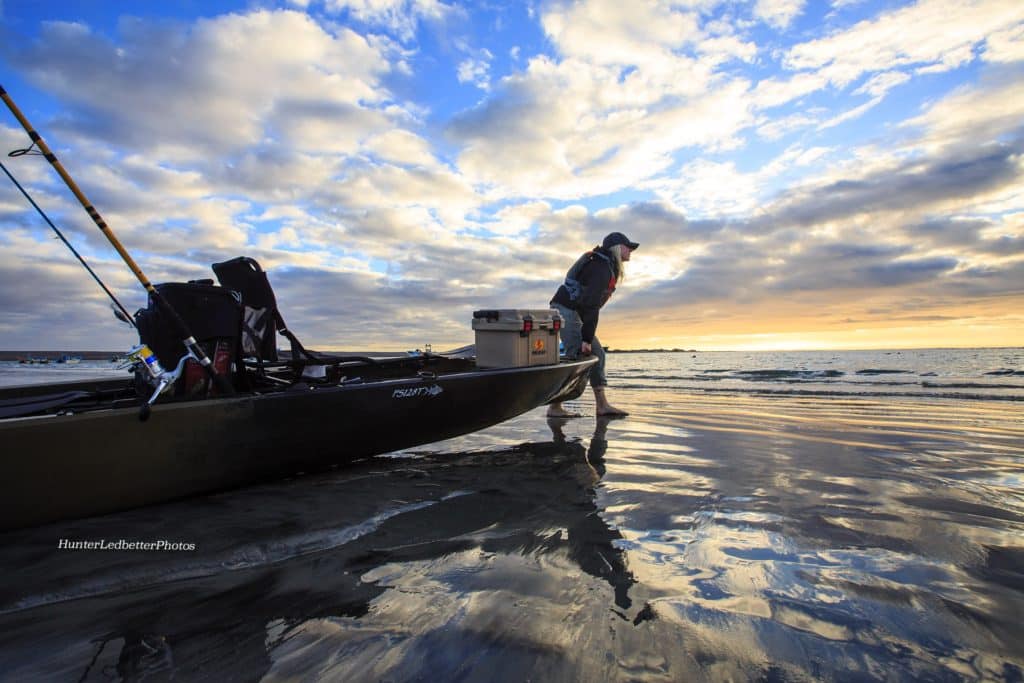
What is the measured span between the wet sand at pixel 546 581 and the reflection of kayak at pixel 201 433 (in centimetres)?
18

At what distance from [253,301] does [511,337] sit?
8.27 ft

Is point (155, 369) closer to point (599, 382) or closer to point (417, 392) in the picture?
point (417, 392)

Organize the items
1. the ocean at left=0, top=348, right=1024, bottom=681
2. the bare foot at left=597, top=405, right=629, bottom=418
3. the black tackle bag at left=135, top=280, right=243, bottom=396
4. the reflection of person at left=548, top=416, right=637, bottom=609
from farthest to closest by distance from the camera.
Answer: the bare foot at left=597, top=405, right=629, bottom=418 → the black tackle bag at left=135, top=280, right=243, bottom=396 → the reflection of person at left=548, top=416, right=637, bottom=609 → the ocean at left=0, top=348, right=1024, bottom=681

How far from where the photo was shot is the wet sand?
1582mm

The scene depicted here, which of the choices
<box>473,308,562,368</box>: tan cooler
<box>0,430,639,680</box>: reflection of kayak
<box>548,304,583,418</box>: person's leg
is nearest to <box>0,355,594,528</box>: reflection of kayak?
<box>0,430,639,680</box>: reflection of kayak

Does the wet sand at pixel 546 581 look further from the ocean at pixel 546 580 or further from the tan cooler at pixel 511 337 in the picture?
the tan cooler at pixel 511 337

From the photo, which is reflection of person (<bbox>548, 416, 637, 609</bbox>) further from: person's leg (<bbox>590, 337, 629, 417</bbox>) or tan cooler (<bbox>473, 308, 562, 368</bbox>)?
person's leg (<bbox>590, 337, 629, 417</bbox>)

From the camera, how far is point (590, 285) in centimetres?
728

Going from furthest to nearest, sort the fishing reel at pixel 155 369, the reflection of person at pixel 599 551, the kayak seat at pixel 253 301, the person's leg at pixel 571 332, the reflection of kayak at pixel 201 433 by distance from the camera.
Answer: the person's leg at pixel 571 332, the kayak seat at pixel 253 301, the fishing reel at pixel 155 369, the reflection of kayak at pixel 201 433, the reflection of person at pixel 599 551

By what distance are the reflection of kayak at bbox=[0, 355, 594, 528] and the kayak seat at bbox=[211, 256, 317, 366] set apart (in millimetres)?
376

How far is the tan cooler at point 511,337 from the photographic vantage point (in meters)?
5.40

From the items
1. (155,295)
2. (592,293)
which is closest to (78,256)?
(155,295)

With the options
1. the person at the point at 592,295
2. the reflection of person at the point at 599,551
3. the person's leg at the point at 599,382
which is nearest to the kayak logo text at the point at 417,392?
the reflection of person at the point at 599,551

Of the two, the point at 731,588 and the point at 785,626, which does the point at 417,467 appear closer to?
the point at 731,588
